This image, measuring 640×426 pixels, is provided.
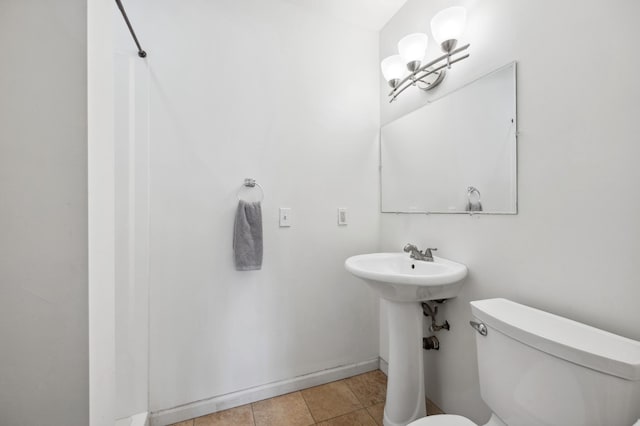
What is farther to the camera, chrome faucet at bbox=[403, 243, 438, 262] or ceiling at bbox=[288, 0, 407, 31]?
ceiling at bbox=[288, 0, 407, 31]

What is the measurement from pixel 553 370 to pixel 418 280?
0.43 m

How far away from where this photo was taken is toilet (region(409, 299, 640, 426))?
58cm

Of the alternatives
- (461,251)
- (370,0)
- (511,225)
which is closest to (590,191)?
(511,225)

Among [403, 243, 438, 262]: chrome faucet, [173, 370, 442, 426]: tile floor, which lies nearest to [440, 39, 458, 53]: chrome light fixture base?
[403, 243, 438, 262]: chrome faucet

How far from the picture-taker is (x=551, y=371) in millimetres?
664

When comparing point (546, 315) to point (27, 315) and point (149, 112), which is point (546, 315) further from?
point (149, 112)

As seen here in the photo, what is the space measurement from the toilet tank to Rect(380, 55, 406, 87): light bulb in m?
1.24

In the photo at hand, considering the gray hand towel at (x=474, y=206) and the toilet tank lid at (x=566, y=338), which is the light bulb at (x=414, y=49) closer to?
the gray hand towel at (x=474, y=206)

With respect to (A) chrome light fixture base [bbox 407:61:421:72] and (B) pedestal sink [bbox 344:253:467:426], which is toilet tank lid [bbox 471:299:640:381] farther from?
(A) chrome light fixture base [bbox 407:61:421:72]

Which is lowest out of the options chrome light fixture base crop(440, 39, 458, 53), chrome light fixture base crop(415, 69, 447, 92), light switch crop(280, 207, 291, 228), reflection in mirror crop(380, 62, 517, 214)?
light switch crop(280, 207, 291, 228)

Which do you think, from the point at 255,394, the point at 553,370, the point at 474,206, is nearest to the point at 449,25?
the point at 474,206

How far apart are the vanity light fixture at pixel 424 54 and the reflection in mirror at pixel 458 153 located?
0.14 metres

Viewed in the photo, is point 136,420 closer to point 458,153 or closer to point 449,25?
point 458,153

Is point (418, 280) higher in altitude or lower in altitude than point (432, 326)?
higher
